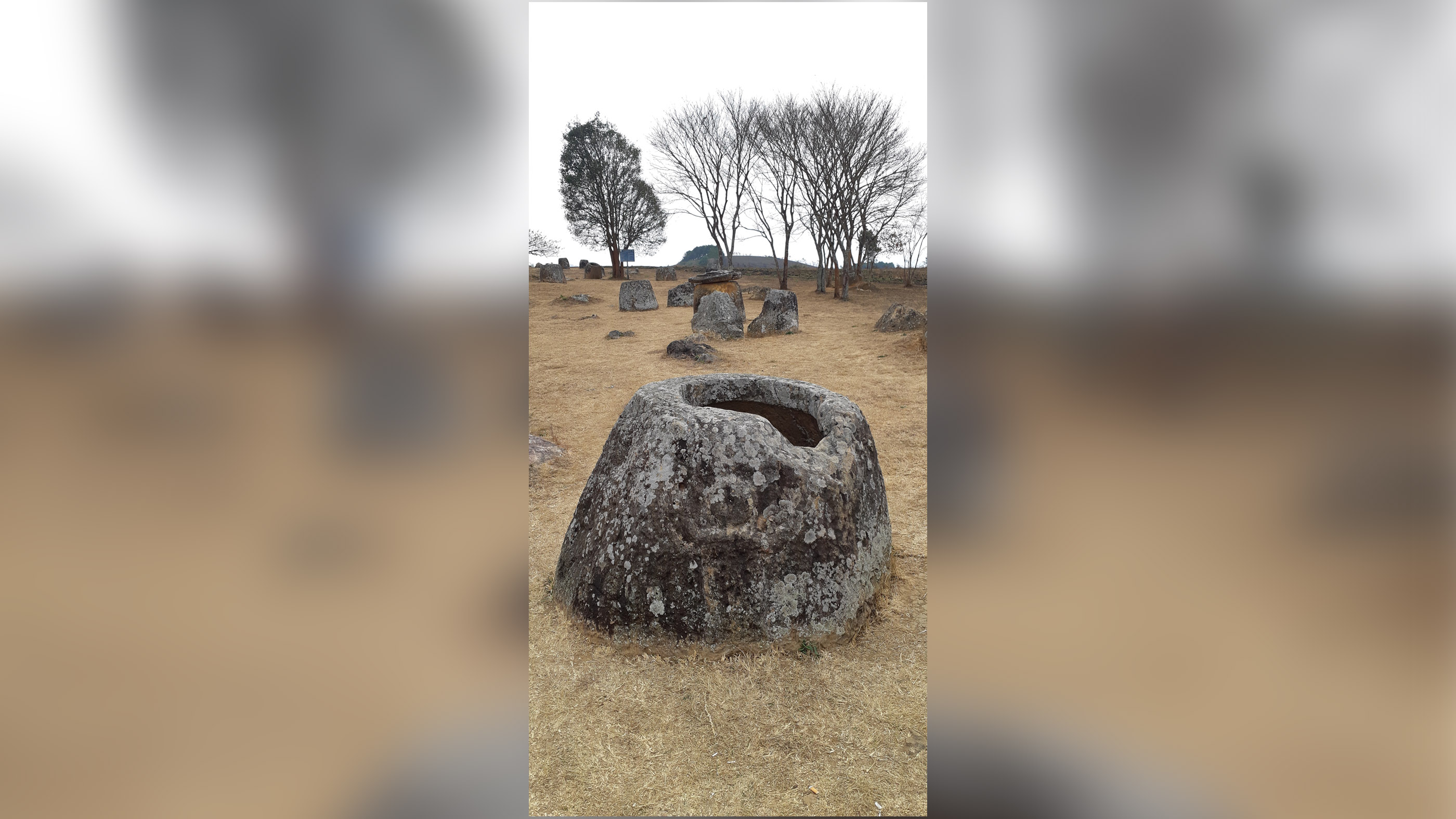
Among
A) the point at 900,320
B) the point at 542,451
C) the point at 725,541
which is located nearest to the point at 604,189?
the point at 900,320

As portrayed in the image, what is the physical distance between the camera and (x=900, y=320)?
1402 centimetres

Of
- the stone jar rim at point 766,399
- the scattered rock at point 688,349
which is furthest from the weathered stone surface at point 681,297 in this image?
the stone jar rim at point 766,399

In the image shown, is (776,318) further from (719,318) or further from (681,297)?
(681,297)

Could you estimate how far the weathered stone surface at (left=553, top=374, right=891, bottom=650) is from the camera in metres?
2.95

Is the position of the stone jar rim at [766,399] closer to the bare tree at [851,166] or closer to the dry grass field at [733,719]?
the dry grass field at [733,719]

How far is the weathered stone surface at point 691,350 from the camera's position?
1095 centimetres

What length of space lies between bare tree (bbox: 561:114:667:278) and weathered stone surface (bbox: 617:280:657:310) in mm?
11108

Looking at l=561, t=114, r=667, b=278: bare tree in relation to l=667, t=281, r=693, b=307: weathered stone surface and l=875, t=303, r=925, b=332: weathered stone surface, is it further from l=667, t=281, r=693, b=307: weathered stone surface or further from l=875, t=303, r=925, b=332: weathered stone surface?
l=875, t=303, r=925, b=332: weathered stone surface

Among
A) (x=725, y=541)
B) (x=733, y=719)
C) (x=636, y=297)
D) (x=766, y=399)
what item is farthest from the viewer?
(x=636, y=297)

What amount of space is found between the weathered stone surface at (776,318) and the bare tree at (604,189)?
659 inches
